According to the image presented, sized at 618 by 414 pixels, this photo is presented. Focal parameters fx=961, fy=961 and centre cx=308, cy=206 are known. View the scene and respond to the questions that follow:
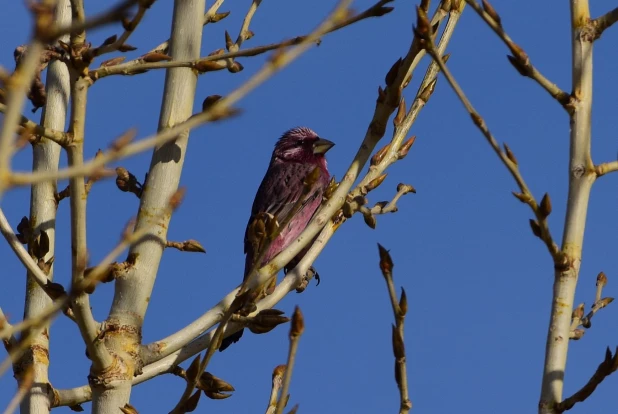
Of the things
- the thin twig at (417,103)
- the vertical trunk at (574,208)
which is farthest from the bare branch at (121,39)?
the thin twig at (417,103)

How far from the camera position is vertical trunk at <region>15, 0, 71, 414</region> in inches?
195

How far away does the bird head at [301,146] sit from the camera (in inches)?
458

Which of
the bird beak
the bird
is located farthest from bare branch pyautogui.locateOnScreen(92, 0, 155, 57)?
the bird beak

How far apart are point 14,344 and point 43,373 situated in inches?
12.5

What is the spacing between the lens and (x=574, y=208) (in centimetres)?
375

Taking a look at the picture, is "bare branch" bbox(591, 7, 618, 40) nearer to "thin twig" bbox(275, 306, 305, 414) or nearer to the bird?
"thin twig" bbox(275, 306, 305, 414)

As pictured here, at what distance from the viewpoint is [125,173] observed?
17.4 feet

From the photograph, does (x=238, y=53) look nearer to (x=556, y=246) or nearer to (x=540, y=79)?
(x=540, y=79)

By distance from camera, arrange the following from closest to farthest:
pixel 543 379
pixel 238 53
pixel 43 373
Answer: pixel 543 379
pixel 238 53
pixel 43 373

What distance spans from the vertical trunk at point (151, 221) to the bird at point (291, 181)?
4296mm

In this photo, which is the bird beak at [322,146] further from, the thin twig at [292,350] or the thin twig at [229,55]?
the thin twig at [292,350]

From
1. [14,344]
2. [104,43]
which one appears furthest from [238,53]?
[14,344]

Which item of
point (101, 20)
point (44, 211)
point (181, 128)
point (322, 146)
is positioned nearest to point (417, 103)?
point (44, 211)

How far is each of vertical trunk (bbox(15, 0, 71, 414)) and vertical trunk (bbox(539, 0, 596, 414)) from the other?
264cm
